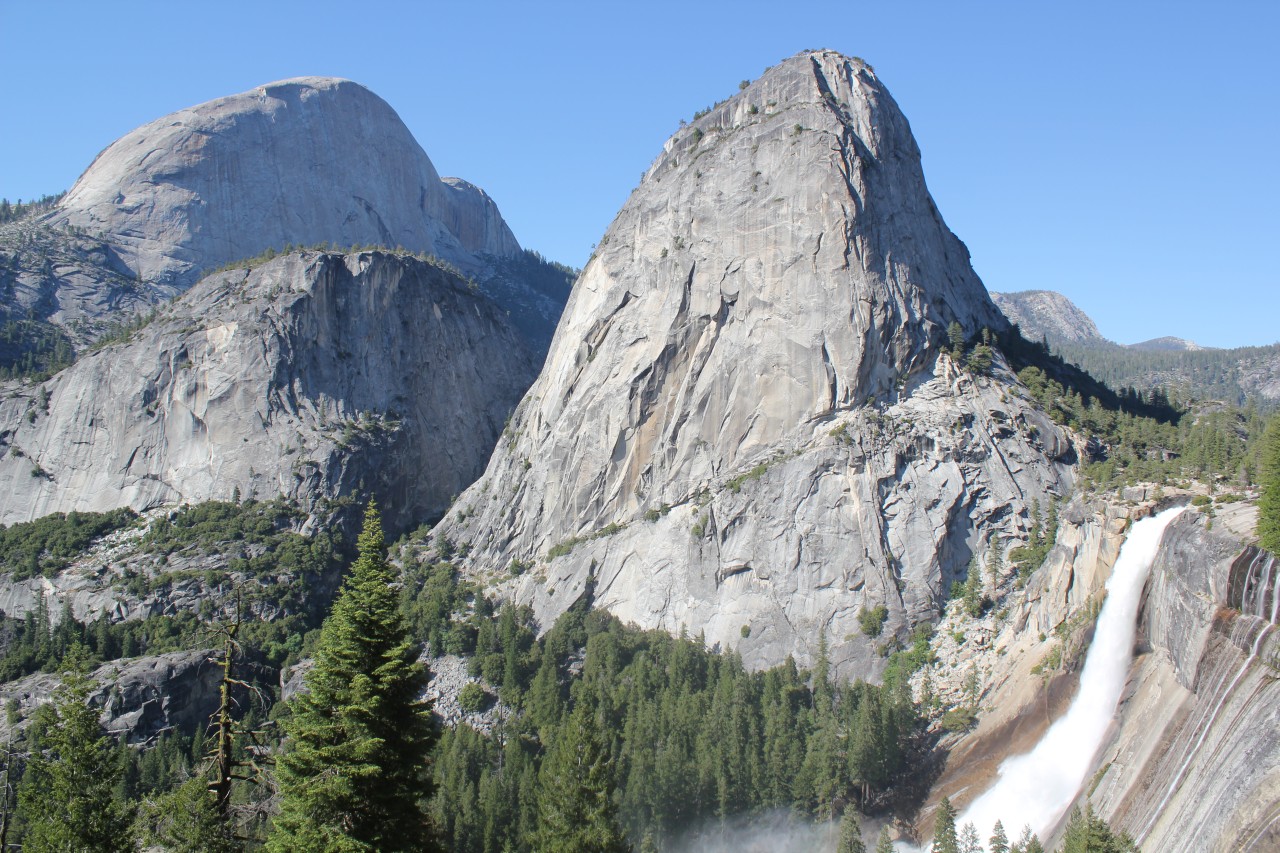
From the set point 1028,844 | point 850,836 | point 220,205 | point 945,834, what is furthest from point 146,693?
point 220,205

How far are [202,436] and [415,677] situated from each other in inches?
3553

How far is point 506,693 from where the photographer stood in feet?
247

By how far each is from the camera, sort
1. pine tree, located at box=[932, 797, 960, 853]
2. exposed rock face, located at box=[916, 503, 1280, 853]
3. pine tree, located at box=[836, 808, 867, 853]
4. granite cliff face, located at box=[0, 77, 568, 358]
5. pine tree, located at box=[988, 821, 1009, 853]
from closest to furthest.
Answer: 1. exposed rock face, located at box=[916, 503, 1280, 853]
2. pine tree, located at box=[932, 797, 960, 853]
3. pine tree, located at box=[988, 821, 1009, 853]
4. pine tree, located at box=[836, 808, 867, 853]
5. granite cliff face, located at box=[0, 77, 568, 358]

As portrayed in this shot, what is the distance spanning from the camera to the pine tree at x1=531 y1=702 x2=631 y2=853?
113ft

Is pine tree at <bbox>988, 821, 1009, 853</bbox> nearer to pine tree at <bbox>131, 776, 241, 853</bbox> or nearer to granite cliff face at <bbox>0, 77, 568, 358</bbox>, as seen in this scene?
pine tree at <bbox>131, 776, 241, 853</bbox>

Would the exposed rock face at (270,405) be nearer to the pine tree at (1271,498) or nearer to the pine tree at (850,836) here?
the pine tree at (850,836)

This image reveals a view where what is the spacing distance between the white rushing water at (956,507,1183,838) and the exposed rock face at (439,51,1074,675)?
15.5 meters

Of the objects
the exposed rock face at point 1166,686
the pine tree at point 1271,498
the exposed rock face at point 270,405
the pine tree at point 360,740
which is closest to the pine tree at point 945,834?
the exposed rock face at point 1166,686

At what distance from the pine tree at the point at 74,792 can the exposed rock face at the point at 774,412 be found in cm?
5673

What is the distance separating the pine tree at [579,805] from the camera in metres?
34.6

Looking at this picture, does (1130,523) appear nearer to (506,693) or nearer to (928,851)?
(928,851)

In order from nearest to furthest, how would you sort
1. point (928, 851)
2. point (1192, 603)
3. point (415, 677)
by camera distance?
point (415, 677) → point (1192, 603) → point (928, 851)

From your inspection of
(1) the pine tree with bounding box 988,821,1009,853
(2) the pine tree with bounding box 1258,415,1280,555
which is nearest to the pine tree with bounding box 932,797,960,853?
(1) the pine tree with bounding box 988,821,1009,853

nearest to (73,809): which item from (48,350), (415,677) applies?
(415,677)
